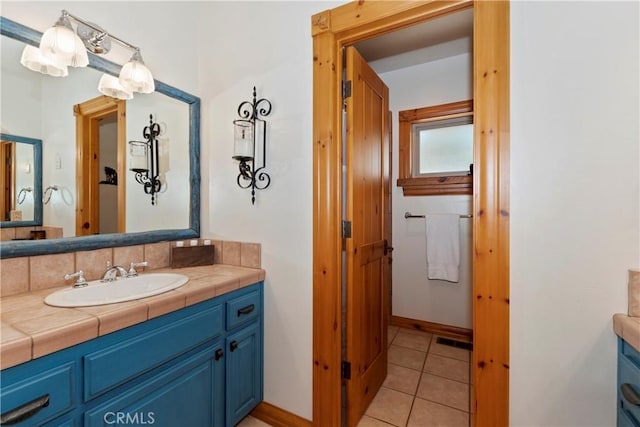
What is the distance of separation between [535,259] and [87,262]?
195 centimetres

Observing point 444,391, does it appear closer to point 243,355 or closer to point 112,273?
point 243,355

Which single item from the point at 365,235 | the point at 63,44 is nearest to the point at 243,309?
the point at 365,235

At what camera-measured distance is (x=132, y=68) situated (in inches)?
57.3

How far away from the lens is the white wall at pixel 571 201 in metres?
0.95

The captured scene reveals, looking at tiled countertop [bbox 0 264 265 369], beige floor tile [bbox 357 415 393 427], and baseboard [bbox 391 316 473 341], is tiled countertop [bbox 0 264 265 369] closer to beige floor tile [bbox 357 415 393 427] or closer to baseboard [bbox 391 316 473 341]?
beige floor tile [bbox 357 415 393 427]

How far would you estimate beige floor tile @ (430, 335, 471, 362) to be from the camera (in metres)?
2.32

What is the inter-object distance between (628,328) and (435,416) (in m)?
1.19

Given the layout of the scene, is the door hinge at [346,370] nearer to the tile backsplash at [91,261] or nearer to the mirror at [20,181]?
the tile backsplash at [91,261]

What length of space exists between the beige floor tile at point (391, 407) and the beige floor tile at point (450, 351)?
69cm

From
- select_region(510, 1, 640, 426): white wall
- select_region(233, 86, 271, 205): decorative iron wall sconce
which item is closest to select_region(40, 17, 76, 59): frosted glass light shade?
select_region(233, 86, 271, 205): decorative iron wall sconce

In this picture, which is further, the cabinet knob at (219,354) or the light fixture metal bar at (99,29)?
the cabinet knob at (219,354)

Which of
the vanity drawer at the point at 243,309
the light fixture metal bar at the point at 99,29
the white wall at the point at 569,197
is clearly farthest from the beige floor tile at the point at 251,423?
the light fixture metal bar at the point at 99,29

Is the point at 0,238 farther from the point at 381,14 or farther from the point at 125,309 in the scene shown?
the point at 381,14

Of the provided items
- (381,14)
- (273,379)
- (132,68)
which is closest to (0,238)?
(132,68)
